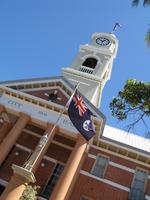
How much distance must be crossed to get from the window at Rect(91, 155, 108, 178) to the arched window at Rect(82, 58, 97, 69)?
16.0 metres

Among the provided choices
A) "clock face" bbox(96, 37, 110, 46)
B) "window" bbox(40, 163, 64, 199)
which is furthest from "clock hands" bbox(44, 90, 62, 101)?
"clock face" bbox(96, 37, 110, 46)

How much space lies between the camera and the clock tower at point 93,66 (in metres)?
28.7

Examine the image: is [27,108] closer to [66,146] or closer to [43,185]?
[66,146]

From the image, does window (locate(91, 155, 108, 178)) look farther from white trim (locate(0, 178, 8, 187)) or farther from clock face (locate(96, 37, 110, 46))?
clock face (locate(96, 37, 110, 46))

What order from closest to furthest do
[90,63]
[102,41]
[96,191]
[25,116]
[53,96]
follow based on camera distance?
[96,191], [25,116], [53,96], [90,63], [102,41]

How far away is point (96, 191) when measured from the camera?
61.2 feet

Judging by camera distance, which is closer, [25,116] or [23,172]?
[23,172]

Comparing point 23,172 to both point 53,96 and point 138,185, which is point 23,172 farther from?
point 138,185

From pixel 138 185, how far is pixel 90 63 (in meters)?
19.5

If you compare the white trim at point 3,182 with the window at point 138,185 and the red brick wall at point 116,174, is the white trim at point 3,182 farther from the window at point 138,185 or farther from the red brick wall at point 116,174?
the window at point 138,185

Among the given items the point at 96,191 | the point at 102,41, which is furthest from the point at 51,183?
the point at 102,41

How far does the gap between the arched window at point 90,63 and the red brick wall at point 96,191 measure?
1828 cm

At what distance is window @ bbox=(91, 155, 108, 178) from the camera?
1991cm

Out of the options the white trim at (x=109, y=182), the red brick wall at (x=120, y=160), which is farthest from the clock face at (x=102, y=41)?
the white trim at (x=109, y=182)
